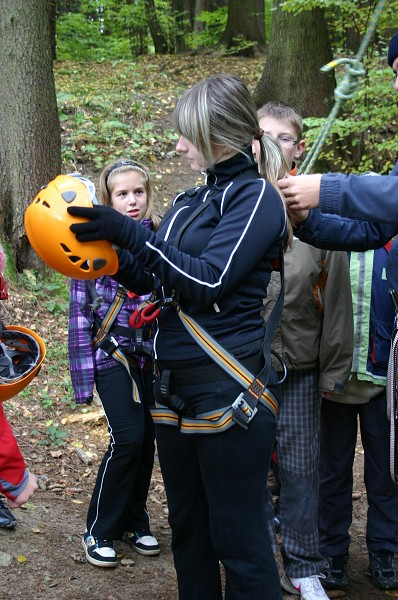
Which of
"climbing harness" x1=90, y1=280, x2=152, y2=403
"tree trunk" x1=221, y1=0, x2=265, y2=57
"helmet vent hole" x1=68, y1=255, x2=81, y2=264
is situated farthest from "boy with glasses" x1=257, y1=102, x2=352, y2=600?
"tree trunk" x1=221, y1=0, x2=265, y2=57

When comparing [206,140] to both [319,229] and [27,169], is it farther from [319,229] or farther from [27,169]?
[27,169]

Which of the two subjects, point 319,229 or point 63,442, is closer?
point 319,229

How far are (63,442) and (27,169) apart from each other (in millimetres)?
3004

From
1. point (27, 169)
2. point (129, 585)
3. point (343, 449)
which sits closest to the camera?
point (129, 585)

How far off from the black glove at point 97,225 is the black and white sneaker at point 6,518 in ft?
7.64

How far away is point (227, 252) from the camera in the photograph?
2.47 m

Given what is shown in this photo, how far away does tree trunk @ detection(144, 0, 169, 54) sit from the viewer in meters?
19.5

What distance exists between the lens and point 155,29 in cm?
A: 1958

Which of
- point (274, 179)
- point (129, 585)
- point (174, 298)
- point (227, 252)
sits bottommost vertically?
point (129, 585)

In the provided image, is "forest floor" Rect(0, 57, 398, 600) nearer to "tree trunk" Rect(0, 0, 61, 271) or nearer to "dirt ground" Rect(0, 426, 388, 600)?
"dirt ground" Rect(0, 426, 388, 600)

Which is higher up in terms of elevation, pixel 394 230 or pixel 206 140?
pixel 206 140

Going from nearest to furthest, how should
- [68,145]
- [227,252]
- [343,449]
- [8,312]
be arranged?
[227,252] → [343,449] → [8,312] → [68,145]

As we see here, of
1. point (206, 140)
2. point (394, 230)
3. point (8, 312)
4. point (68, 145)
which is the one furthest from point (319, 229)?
point (68, 145)

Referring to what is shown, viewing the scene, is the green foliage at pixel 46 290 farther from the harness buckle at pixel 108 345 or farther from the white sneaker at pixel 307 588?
the white sneaker at pixel 307 588
